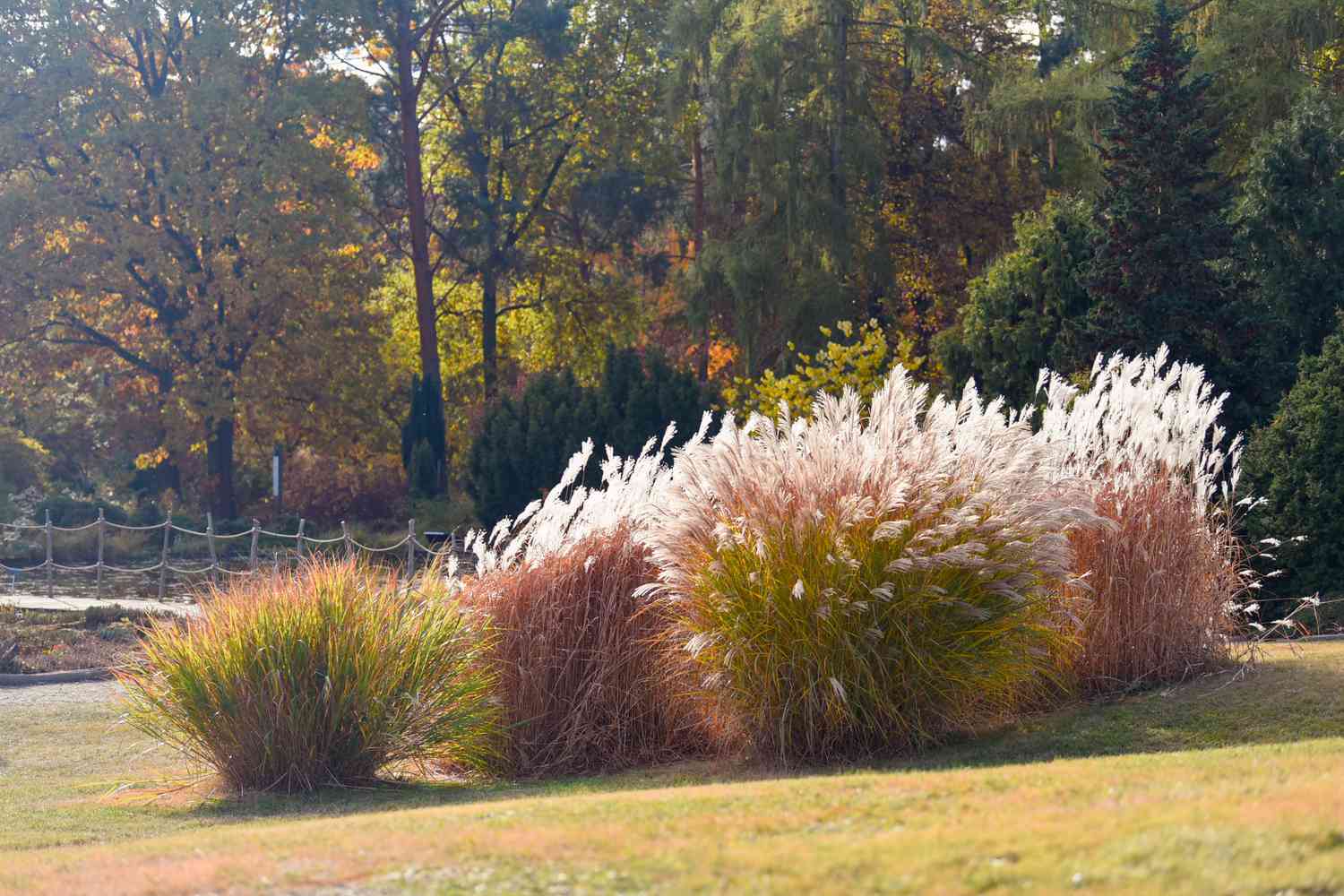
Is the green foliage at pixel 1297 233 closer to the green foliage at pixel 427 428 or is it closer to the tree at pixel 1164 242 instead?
the tree at pixel 1164 242

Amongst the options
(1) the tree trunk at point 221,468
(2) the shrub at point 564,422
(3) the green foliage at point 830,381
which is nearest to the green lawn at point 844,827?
(3) the green foliage at point 830,381

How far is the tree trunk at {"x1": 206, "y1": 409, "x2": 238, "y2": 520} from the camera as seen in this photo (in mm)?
32375

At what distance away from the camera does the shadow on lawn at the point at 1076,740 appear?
7.54m

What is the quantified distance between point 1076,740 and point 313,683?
12.9 ft

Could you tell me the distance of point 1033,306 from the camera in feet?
63.7

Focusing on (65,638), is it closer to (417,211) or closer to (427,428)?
(427,428)

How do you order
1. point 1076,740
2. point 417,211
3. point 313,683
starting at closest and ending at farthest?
point 1076,740, point 313,683, point 417,211

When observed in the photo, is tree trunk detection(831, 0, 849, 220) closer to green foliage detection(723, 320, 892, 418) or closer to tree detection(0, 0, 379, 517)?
green foliage detection(723, 320, 892, 418)

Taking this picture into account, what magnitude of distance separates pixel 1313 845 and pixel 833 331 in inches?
961

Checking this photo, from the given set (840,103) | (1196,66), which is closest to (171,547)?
(840,103)

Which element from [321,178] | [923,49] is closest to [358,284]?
[321,178]

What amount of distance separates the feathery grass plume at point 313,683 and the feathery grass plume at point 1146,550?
3.47m

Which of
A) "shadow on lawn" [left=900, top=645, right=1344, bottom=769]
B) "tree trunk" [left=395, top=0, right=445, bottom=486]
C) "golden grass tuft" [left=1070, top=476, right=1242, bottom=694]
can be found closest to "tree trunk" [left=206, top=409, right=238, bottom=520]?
"tree trunk" [left=395, top=0, right=445, bottom=486]

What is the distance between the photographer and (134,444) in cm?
3431
